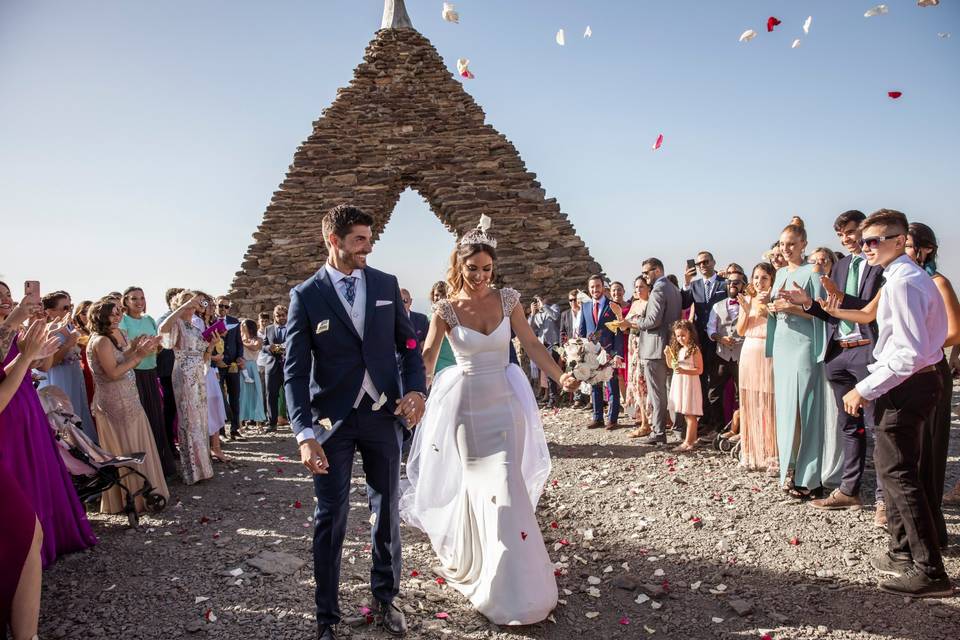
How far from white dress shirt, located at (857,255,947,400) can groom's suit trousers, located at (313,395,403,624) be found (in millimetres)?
2581

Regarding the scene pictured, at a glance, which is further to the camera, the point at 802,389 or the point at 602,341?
the point at 602,341

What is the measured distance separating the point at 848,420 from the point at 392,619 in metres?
3.73

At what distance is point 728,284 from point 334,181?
36.2 ft

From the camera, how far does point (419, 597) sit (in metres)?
3.58

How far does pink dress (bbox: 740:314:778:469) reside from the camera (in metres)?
5.62

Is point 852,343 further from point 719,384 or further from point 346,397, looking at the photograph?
point 346,397

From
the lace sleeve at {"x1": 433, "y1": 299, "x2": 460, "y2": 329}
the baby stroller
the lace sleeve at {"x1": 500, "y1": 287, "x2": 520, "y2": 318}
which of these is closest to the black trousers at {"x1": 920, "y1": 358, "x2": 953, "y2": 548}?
the lace sleeve at {"x1": 500, "y1": 287, "x2": 520, "y2": 318}

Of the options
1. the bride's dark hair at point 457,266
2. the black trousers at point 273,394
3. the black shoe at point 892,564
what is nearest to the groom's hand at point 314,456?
the bride's dark hair at point 457,266

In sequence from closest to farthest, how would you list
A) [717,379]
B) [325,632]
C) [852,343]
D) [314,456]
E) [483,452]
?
[314,456]
[325,632]
[483,452]
[852,343]
[717,379]

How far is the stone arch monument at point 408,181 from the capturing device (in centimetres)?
1477

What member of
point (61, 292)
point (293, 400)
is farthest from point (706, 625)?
point (61, 292)

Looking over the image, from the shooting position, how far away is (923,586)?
3234 mm

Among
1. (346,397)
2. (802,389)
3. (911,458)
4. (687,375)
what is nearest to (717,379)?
(687,375)

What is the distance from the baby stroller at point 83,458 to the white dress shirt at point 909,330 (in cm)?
539
